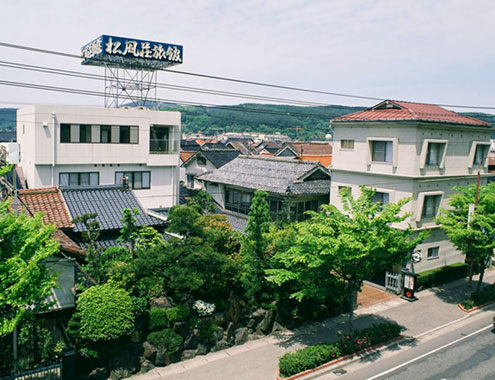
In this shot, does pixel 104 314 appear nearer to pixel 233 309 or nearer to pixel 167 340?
pixel 167 340

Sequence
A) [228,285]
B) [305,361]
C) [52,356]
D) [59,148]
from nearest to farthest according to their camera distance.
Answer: [52,356]
[305,361]
[228,285]
[59,148]

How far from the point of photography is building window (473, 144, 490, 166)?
102 ft

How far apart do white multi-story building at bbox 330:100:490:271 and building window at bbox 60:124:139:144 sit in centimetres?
1777

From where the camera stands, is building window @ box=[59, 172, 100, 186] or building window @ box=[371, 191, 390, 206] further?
building window @ box=[59, 172, 100, 186]

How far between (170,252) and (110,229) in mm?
6716

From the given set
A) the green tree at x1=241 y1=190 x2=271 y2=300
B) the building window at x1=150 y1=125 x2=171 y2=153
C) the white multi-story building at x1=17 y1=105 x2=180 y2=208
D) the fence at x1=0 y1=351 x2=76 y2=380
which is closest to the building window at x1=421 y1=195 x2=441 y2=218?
the green tree at x1=241 y1=190 x2=271 y2=300

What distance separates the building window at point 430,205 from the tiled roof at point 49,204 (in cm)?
2157

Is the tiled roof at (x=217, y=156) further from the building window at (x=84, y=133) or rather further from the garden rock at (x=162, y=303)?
the garden rock at (x=162, y=303)

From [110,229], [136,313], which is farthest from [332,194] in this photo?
[136,313]

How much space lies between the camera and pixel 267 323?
20.9m

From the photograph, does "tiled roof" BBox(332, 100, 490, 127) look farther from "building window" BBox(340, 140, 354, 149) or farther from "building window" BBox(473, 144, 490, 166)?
"building window" BBox(473, 144, 490, 166)

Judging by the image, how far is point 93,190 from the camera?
2562 cm

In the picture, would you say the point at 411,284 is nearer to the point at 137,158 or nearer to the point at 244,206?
the point at 244,206

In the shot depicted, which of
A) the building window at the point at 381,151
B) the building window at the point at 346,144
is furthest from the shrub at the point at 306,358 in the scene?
the building window at the point at 346,144
